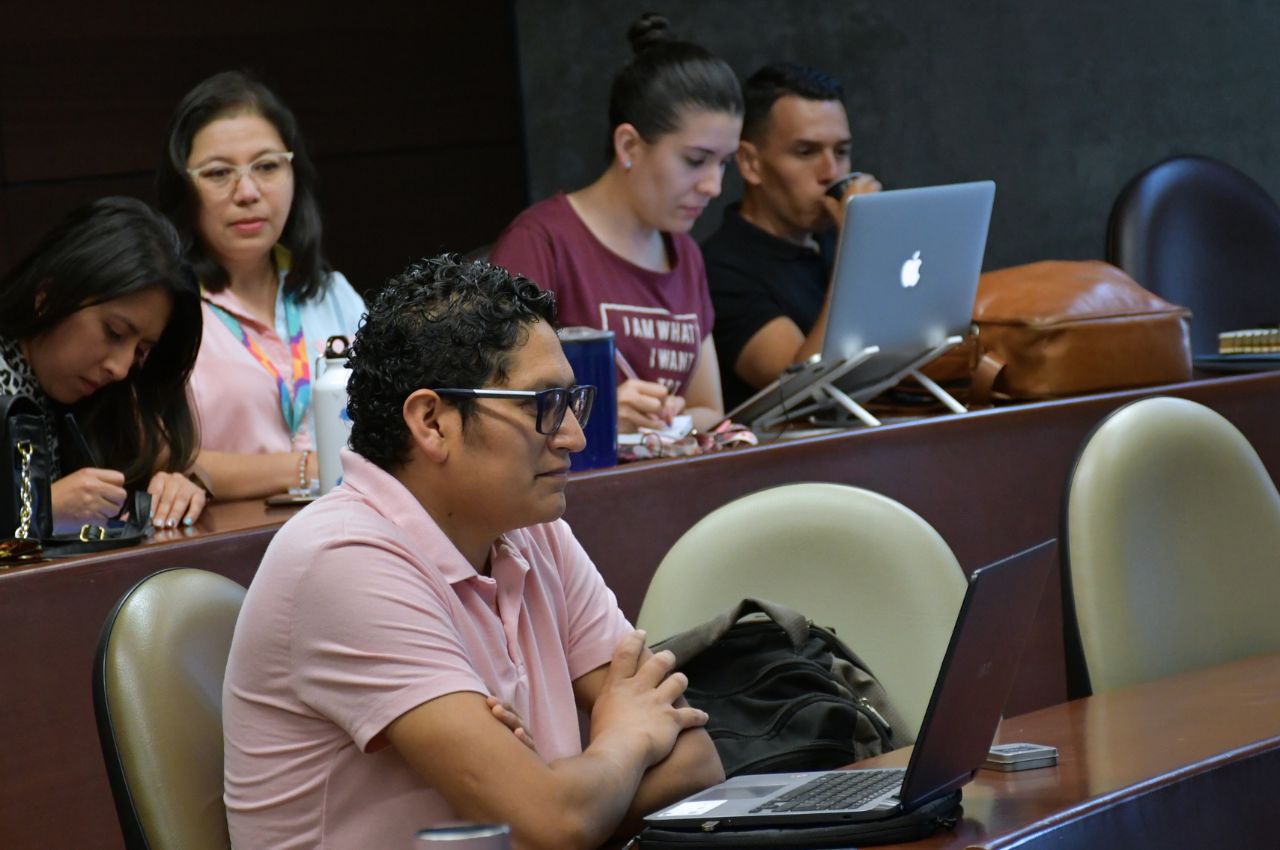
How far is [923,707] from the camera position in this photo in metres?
2.02

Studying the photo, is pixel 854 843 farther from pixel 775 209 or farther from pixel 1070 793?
pixel 775 209

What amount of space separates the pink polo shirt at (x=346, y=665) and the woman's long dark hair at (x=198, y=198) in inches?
52.8

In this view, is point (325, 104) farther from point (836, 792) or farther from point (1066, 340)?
point (836, 792)

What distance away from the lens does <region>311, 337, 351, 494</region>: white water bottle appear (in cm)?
230

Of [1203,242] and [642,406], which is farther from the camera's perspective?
[1203,242]

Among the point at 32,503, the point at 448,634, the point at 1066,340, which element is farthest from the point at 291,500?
the point at 1066,340

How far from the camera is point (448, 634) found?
1.50 m

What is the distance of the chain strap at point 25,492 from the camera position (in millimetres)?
2146

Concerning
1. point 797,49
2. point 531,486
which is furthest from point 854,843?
point 797,49

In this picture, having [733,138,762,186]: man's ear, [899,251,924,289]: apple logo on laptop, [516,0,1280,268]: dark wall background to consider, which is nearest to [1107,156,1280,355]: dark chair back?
[516,0,1280,268]: dark wall background

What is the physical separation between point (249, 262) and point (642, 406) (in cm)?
68

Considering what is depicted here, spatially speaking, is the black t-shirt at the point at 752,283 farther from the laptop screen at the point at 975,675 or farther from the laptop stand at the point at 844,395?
the laptop screen at the point at 975,675

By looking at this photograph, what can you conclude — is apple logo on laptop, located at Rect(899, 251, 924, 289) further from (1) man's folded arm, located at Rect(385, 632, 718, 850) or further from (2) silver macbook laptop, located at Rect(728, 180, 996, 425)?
(1) man's folded arm, located at Rect(385, 632, 718, 850)

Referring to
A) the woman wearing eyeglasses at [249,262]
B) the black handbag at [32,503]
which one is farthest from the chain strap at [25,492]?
the woman wearing eyeglasses at [249,262]
